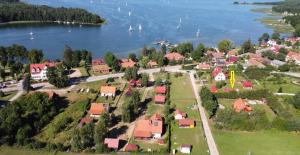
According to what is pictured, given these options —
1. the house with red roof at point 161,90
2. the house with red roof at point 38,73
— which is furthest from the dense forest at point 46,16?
the house with red roof at point 161,90

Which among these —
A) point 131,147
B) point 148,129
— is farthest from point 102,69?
point 131,147

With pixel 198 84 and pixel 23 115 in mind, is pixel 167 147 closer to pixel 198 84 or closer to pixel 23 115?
pixel 23 115

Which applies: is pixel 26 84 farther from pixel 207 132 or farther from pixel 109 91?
pixel 207 132

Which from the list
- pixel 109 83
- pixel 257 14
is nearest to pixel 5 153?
pixel 109 83

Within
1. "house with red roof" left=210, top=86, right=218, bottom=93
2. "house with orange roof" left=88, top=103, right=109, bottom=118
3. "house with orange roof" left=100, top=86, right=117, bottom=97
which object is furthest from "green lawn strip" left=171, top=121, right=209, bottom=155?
"house with orange roof" left=100, top=86, right=117, bottom=97

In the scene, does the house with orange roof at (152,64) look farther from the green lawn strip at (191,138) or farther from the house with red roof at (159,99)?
the green lawn strip at (191,138)
